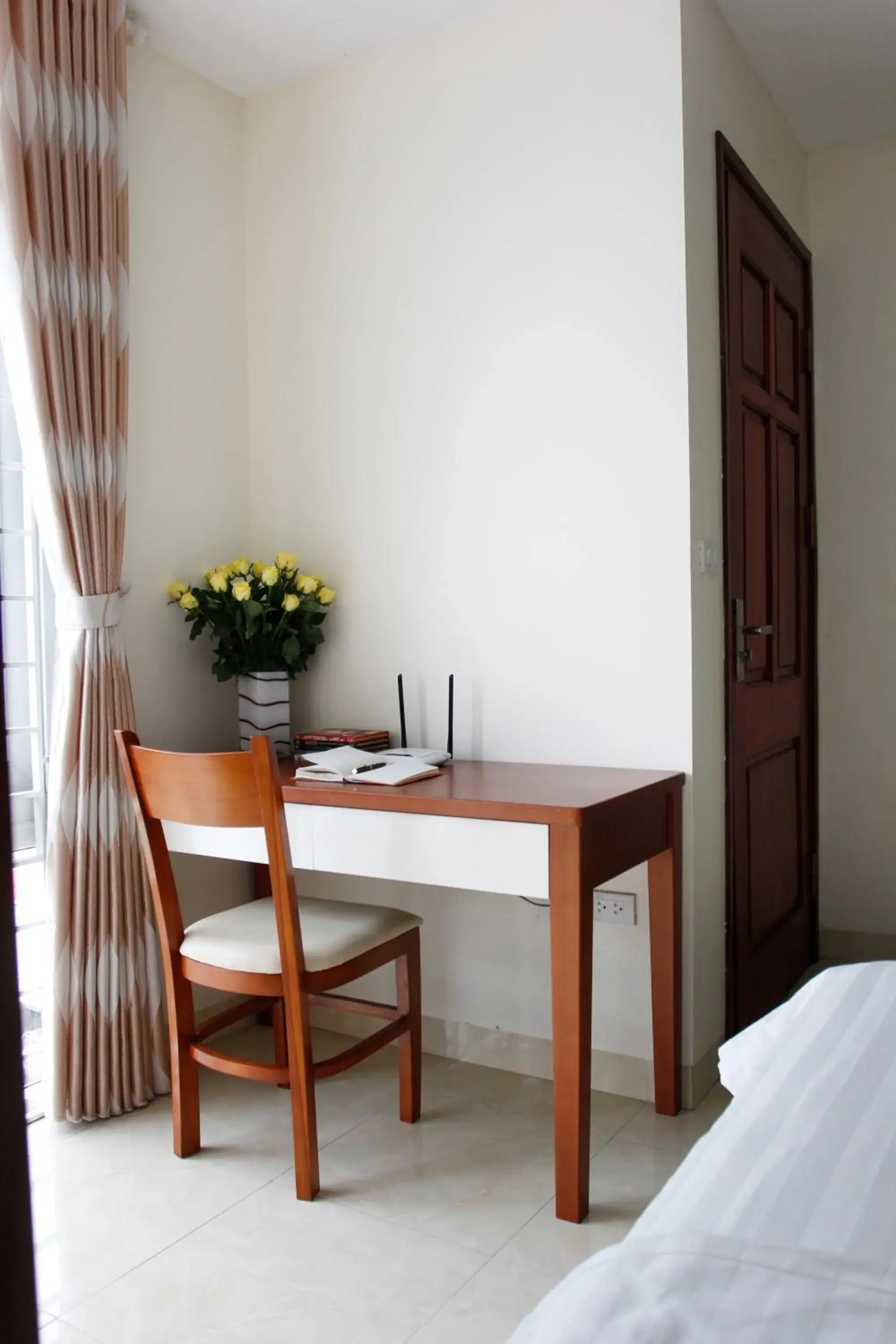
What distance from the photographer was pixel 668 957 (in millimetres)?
2326

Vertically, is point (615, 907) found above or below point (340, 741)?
below

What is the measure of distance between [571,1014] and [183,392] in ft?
6.03

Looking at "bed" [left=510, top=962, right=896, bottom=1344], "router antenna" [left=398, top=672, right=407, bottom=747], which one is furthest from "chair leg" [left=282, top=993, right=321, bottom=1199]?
"bed" [left=510, top=962, right=896, bottom=1344]

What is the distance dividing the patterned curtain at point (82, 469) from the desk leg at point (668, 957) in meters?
1.13

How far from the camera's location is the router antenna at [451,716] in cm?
260

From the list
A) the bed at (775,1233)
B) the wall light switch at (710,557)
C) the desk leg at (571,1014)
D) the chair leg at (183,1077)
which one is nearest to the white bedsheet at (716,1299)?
the bed at (775,1233)

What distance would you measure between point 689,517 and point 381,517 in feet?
2.73

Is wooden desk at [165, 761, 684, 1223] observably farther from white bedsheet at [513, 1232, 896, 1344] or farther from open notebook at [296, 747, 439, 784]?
white bedsheet at [513, 1232, 896, 1344]

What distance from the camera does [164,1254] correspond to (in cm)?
186

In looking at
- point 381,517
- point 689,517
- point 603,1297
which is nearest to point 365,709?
point 381,517

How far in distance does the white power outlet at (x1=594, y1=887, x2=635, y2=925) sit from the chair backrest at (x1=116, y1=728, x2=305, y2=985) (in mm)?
784

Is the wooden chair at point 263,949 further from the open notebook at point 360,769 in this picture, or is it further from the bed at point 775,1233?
the bed at point 775,1233

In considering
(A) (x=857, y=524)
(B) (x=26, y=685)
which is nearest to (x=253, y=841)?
(B) (x=26, y=685)

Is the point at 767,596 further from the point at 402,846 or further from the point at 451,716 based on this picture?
the point at 402,846
